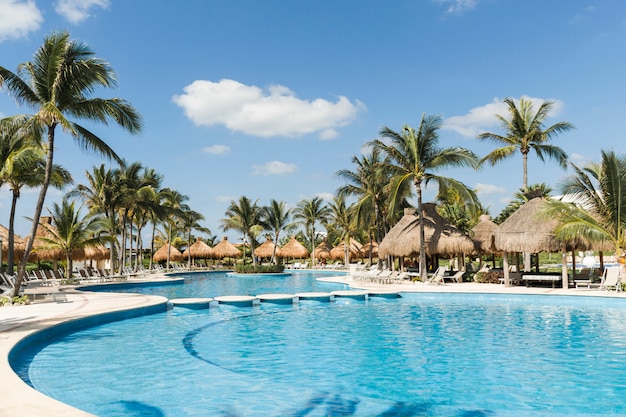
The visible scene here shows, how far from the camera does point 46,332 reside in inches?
308

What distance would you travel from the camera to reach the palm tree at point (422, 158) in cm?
1920

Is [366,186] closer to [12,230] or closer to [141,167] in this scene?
[141,167]

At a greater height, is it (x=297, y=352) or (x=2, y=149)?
(x=2, y=149)

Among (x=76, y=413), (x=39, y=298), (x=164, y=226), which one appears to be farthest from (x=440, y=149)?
(x=164, y=226)

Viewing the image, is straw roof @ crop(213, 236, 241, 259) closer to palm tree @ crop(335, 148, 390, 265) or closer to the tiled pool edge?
palm tree @ crop(335, 148, 390, 265)

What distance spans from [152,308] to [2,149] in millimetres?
6783

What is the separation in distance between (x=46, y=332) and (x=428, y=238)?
15930mm

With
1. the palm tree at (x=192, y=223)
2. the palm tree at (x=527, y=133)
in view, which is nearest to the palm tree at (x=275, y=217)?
the palm tree at (x=192, y=223)

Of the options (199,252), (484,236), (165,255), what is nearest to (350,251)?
(199,252)

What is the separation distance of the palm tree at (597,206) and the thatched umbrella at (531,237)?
2.79 feet

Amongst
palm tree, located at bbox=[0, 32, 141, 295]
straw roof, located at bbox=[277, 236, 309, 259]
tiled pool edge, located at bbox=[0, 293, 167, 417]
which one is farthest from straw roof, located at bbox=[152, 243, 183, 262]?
palm tree, located at bbox=[0, 32, 141, 295]

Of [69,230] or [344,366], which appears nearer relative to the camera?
[344,366]

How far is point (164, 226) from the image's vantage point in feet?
137

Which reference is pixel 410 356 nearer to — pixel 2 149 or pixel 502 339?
pixel 502 339
